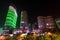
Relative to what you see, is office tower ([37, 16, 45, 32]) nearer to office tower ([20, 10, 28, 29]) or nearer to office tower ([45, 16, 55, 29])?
office tower ([45, 16, 55, 29])

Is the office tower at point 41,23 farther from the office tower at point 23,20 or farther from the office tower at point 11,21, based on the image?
the office tower at point 11,21

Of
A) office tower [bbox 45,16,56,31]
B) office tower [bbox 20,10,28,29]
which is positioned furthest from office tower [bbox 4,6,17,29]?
office tower [bbox 45,16,56,31]

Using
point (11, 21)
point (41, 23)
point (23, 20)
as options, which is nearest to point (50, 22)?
point (41, 23)

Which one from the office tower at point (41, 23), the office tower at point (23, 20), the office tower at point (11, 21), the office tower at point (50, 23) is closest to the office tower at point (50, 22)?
the office tower at point (50, 23)

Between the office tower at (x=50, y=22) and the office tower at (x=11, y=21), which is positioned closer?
the office tower at (x=50, y=22)

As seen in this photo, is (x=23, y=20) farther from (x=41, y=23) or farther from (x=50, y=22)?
(x=50, y=22)

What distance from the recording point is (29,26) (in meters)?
6.59

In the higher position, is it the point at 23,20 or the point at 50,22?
the point at 23,20

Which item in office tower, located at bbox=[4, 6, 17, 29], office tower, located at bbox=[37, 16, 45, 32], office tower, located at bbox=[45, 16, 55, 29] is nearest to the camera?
office tower, located at bbox=[45, 16, 55, 29]

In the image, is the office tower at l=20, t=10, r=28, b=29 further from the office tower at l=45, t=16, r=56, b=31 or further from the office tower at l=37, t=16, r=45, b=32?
the office tower at l=45, t=16, r=56, b=31

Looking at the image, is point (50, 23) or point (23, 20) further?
point (23, 20)

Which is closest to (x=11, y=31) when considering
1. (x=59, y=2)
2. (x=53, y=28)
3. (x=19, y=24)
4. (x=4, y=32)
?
(x=4, y=32)

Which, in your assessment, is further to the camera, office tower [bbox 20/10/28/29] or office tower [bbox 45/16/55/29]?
office tower [bbox 20/10/28/29]

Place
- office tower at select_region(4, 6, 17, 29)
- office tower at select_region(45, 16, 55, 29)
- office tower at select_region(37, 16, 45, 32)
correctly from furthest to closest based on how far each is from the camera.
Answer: office tower at select_region(4, 6, 17, 29) < office tower at select_region(37, 16, 45, 32) < office tower at select_region(45, 16, 55, 29)
